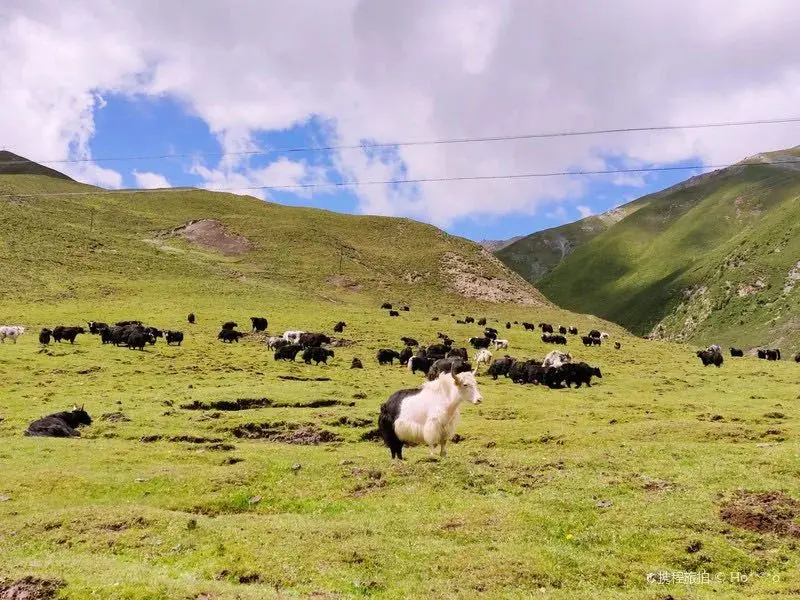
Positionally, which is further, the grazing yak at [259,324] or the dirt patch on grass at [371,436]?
the grazing yak at [259,324]

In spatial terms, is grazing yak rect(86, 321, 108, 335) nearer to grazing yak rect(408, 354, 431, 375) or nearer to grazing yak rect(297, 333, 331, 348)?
grazing yak rect(297, 333, 331, 348)

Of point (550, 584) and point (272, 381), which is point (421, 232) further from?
point (550, 584)

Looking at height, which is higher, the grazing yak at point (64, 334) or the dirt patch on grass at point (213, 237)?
the dirt patch on grass at point (213, 237)


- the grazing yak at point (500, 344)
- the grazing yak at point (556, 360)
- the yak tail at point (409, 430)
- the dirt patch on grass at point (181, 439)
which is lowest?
the dirt patch on grass at point (181, 439)

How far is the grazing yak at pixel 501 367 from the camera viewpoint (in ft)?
126

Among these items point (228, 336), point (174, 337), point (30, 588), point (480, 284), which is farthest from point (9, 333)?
point (480, 284)

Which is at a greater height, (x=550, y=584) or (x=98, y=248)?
(x=98, y=248)

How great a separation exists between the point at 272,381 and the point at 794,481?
24362 mm

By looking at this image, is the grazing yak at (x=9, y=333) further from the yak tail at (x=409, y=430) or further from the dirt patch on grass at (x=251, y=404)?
the yak tail at (x=409, y=430)

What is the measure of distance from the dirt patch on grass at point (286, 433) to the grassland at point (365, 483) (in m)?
0.11

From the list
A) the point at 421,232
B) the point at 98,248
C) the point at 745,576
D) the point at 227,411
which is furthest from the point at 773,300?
the point at 745,576

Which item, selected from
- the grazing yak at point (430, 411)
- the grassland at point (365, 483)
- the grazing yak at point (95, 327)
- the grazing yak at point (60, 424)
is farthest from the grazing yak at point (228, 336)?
the grazing yak at point (430, 411)

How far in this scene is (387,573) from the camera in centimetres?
923

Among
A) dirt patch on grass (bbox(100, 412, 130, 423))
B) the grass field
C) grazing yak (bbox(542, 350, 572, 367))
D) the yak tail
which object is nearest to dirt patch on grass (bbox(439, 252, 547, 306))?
grazing yak (bbox(542, 350, 572, 367))
